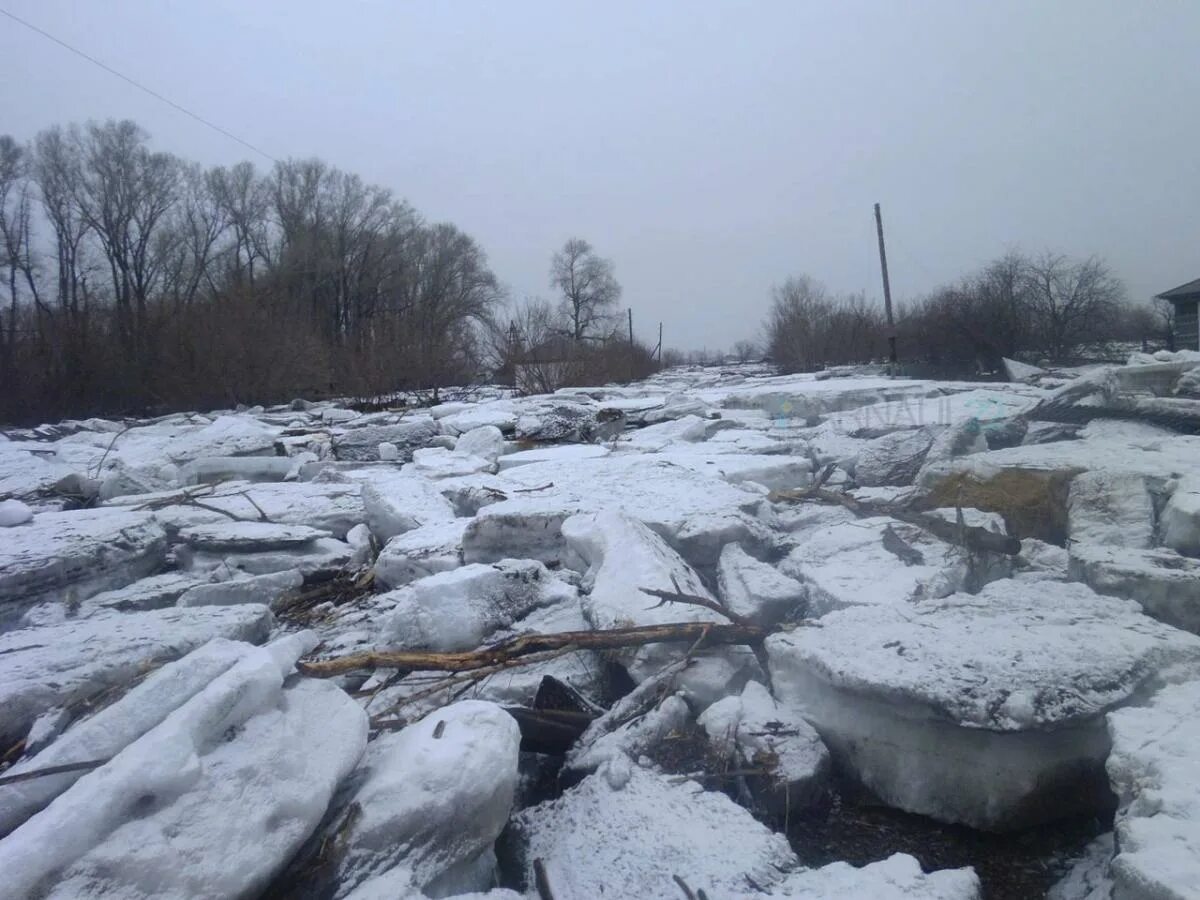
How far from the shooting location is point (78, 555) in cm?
373

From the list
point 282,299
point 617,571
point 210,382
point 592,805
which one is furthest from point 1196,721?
point 282,299

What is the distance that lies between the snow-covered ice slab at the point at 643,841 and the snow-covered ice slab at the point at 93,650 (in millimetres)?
1418

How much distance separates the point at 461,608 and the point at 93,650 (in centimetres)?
122

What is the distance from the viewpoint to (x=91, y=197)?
68.2ft

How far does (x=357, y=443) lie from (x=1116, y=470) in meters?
6.69

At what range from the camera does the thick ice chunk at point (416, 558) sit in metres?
3.67

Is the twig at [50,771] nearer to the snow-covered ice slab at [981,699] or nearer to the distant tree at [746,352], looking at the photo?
the snow-covered ice slab at [981,699]

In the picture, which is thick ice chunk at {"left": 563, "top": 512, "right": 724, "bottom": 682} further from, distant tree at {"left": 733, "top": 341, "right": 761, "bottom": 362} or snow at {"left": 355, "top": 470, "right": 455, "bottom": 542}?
distant tree at {"left": 733, "top": 341, "right": 761, "bottom": 362}

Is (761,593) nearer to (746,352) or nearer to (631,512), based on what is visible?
(631,512)

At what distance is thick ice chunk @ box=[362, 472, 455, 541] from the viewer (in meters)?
4.46

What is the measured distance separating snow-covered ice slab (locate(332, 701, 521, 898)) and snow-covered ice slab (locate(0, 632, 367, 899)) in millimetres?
95

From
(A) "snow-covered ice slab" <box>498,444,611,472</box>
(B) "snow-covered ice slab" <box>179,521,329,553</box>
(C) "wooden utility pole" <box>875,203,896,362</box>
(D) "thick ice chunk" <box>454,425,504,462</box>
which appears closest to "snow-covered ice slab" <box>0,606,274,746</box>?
(B) "snow-covered ice slab" <box>179,521,329,553</box>

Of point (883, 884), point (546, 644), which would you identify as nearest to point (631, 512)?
point (546, 644)

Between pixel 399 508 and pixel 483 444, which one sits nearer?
pixel 399 508
